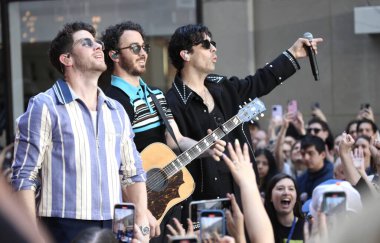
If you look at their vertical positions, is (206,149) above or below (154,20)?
below

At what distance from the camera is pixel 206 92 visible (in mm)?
6344

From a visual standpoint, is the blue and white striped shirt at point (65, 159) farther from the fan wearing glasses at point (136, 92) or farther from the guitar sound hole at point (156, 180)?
the fan wearing glasses at point (136, 92)

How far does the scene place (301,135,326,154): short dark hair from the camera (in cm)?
914

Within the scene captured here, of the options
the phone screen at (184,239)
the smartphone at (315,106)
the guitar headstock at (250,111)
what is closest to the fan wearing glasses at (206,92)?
the guitar headstock at (250,111)

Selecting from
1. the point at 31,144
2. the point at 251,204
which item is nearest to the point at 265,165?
the point at 31,144

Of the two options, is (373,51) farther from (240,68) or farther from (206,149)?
(206,149)

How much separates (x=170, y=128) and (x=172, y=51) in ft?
2.61

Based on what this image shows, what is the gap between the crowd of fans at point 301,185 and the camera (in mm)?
3227

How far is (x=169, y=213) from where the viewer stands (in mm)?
5934

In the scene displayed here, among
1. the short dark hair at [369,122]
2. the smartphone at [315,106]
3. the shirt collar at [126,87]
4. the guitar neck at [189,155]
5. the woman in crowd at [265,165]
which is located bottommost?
the woman in crowd at [265,165]

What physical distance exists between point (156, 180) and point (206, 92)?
808 millimetres

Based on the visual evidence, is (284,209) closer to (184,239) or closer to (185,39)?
(185,39)

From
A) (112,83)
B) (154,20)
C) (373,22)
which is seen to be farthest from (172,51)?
(154,20)

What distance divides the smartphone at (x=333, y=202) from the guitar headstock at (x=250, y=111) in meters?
2.87
